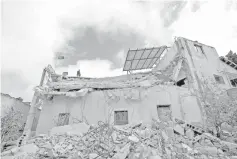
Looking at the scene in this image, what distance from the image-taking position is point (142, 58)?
14062 mm

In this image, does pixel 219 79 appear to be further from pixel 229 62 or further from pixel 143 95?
pixel 143 95

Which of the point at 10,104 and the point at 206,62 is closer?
the point at 206,62

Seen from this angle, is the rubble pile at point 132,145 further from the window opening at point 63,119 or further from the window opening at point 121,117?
the window opening at point 63,119

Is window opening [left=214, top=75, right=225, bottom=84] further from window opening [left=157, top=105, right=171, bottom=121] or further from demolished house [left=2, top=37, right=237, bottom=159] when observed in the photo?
window opening [left=157, top=105, right=171, bottom=121]

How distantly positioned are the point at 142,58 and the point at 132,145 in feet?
A: 30.8

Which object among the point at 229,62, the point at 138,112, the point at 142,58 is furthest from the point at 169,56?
the point at 138,112

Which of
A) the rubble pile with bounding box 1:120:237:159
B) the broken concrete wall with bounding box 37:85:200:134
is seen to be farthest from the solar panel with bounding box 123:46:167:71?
the rubble pile with bounding box 1:120:237:159

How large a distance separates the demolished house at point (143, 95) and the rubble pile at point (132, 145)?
2.67 metres

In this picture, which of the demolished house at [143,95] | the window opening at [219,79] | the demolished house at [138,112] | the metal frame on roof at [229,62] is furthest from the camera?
the metal frame on roof at [229,62]

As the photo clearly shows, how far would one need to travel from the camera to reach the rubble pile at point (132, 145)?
19.4 feet

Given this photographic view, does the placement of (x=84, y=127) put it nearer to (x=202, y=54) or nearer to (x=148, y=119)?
(x=148, y=119)

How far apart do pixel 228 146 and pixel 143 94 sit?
591cm

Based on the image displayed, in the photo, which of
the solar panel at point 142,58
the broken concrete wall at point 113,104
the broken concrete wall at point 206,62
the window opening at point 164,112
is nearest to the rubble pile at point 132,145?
the window opening at point 164,112

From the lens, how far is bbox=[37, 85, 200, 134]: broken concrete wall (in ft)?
35.4
